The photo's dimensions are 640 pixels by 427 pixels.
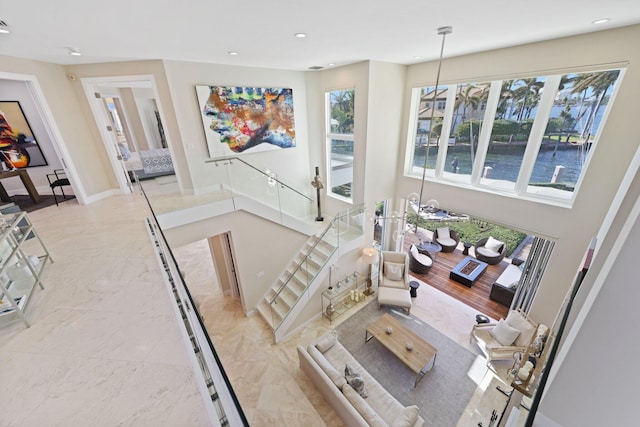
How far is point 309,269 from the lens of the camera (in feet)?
20.5

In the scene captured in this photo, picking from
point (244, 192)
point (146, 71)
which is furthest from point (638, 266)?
point (146, 71)

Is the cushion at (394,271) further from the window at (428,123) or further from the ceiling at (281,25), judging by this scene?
the ceiling at (281,25)

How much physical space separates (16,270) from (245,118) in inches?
191

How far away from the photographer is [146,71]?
189 inches

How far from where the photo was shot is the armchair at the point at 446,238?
8.65 metres

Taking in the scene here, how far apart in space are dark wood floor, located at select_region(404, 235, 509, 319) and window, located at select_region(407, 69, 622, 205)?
324 cm

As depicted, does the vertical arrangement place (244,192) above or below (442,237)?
above

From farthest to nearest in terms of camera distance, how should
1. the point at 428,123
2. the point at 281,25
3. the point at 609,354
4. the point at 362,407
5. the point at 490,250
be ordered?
the point at 490,250, the point at 428,123, the point at 362,407, the point at 281,25, the point at 609,354

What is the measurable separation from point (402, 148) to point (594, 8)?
3.91 m

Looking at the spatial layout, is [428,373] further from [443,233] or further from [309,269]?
[443,233]

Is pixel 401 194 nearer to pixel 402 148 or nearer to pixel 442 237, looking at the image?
pixel 402 148

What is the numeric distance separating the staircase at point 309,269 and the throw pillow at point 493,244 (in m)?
4.84

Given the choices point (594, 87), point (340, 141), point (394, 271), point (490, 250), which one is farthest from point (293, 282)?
point (594, 87)

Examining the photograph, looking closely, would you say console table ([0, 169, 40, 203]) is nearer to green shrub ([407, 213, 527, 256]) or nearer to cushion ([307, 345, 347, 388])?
cushion ([307, 345, 347, 388])
